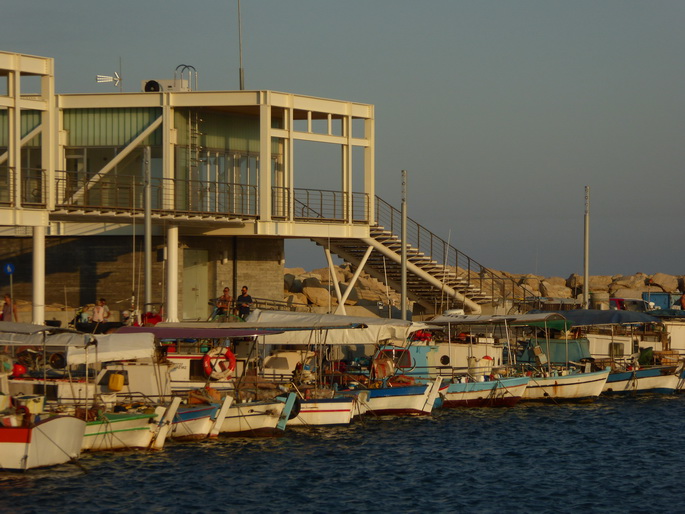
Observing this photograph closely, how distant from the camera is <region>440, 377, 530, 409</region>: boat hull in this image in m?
39.2

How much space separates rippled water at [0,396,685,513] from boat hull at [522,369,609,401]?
A: 315cm

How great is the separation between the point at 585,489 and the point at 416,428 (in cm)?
808

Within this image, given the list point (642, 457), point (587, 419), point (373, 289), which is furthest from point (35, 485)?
point (373, 289)

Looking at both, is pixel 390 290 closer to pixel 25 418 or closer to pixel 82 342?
pixel 82 342

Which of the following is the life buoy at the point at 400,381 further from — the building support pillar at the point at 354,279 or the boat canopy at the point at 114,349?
the building support pillar at the point at 354,279

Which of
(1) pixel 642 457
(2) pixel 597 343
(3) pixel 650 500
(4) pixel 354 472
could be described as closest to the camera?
(3) pixel 650 500

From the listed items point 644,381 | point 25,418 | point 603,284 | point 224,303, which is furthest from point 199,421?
point 603,284

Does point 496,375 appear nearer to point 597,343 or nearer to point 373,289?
point 597,343

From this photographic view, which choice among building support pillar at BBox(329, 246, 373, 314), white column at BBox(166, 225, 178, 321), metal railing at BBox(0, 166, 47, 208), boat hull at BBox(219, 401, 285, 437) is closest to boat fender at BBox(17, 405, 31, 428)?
boat hull at BBox(219, 401, 285, 437)

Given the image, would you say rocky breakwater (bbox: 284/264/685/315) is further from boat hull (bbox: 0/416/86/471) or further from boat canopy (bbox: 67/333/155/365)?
boat hull (bbox: 0/416/86/471)

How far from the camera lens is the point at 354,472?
1191 inches

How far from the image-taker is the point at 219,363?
34.6 m

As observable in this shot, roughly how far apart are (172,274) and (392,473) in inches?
680

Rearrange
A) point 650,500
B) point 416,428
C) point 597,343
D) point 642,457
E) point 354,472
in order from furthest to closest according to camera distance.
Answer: point 597,343, point 416,428, point 642,457, point 354,472, point 650,500
